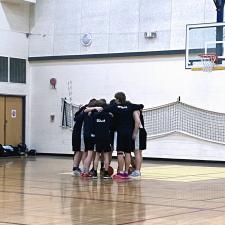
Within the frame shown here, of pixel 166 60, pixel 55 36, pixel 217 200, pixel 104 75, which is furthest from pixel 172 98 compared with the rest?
pixel 217 200

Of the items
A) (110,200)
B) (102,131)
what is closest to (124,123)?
(102,131)

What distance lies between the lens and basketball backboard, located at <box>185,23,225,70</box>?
58.5ft

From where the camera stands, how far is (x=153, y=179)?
43.9ft

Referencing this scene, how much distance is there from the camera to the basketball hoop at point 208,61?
17.6 meters

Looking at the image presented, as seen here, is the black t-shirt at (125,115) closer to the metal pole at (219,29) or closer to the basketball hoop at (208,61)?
the basketball hoop at (208,61)

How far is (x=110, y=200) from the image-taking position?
9.27 metres

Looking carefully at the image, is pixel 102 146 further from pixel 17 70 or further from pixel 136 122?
pixel 17 70

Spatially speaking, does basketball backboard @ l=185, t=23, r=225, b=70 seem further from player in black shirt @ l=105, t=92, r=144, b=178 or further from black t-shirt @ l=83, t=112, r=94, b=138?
black t-shirt @ l=83, t=112, r=94, b=138

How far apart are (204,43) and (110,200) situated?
403 inches

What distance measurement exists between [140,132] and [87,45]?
11562 millimetres

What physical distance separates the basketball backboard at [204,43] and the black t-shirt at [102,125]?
5.99m

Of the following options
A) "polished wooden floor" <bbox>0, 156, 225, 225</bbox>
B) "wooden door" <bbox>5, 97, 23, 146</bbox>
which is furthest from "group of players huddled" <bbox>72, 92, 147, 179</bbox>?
"wooden door" <bbox>5, 97, 23, 146</bbox>

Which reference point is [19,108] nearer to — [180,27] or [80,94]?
[80,94]

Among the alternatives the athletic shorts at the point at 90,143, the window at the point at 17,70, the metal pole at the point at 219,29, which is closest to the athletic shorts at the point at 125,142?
the athletic shorts at the point at 90,143
